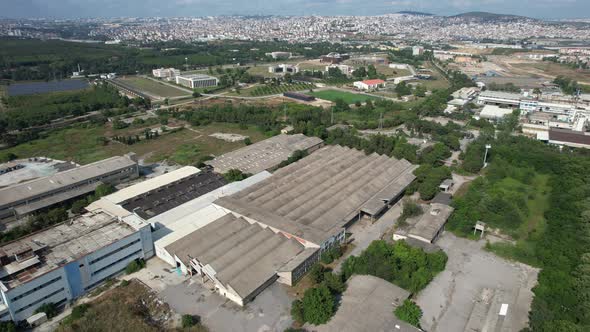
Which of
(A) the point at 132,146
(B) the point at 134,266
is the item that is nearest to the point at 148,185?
(B) the point at 134,266

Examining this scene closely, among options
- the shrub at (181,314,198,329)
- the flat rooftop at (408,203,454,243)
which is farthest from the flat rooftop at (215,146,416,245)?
the shrub at (181,314,198,329)

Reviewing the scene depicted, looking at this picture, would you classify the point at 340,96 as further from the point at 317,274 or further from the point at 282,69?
the point at 317,274

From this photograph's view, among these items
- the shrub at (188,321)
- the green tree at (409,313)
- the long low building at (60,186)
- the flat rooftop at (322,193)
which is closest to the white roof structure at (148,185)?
the long low building at (60,186)

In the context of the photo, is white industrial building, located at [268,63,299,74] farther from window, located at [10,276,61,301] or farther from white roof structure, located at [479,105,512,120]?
window, located at [10,276,61,301]

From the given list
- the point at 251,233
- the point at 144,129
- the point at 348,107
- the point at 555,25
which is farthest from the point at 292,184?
the point at 555,25

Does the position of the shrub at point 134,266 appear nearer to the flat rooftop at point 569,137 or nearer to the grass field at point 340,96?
the flat rooftop at point 569,137

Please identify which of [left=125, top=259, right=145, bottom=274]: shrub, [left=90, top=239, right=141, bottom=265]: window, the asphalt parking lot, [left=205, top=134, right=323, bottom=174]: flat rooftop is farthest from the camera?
[left=205, top=134, right=323, bottom=174]: flat rooftop

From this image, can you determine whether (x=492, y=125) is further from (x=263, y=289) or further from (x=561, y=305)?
(x=263, y=289)
